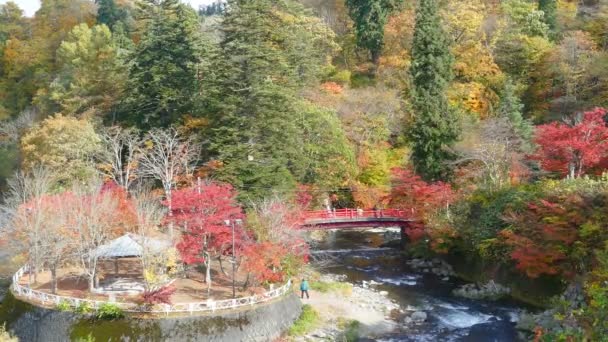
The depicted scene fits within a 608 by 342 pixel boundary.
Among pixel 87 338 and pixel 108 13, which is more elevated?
pixel 108 13

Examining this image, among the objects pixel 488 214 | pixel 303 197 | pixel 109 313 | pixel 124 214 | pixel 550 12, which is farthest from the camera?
pixel 550 12

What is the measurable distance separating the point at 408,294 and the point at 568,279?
8870 millimetres

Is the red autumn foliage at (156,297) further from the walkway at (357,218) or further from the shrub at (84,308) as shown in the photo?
the walkway at (357,218)

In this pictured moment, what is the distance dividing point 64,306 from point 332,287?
14.4m

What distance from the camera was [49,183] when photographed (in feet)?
116

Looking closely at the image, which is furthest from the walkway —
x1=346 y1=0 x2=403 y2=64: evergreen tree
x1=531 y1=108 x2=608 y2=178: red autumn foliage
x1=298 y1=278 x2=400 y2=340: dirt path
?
x1=346 y1=0 x2=403 y2=64: evergreen tree

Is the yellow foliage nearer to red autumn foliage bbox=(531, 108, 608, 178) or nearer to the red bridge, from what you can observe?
the red bridge

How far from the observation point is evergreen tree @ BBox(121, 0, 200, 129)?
140 feet

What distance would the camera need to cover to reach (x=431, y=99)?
143ft

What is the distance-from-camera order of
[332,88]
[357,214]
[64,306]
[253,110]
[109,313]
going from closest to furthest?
1. [109,313]
2. [64,306]
3. [253,110]
4. [357,214]
5. [332,88]

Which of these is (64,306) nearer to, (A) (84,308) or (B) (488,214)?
(A) (84,308)

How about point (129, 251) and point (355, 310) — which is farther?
point (355, 310)

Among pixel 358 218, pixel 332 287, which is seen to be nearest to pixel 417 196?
pixel 358 218

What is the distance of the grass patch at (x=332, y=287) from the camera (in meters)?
32.7
